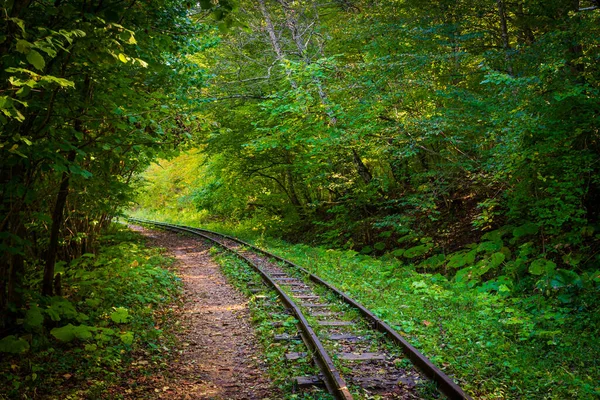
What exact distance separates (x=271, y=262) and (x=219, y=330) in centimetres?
559

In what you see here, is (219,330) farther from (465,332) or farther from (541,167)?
(541,167)

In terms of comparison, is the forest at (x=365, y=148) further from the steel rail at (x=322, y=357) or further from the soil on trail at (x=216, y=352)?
the steel rail at (x=322, y=357)

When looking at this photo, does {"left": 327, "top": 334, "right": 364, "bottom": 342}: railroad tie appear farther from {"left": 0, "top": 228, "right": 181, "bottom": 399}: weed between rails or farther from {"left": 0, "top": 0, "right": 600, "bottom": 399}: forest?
{"left": 0, "top": 228, "right": 181, "bottom": 399}: weed between rails

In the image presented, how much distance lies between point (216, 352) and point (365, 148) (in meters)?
9.26

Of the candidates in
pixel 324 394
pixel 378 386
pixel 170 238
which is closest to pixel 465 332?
pixel 378 386

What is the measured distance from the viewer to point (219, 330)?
7117mm

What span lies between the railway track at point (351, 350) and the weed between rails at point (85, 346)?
1.94m

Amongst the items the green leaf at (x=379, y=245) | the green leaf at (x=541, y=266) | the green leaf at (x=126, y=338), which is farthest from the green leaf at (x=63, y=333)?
the green leaf at (x=379, y=245)

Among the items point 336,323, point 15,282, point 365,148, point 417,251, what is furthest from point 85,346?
point 365,148

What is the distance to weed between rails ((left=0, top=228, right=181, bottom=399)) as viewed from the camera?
4602mm

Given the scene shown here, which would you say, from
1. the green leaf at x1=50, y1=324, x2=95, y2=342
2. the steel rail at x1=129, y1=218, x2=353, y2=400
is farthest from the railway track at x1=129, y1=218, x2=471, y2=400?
the green leaf at x1=50, y1=324, x2=95, y2=342

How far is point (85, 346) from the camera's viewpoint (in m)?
5.39

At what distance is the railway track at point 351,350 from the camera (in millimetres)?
4695

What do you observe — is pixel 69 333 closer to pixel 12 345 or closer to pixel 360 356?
pixel 12 345
